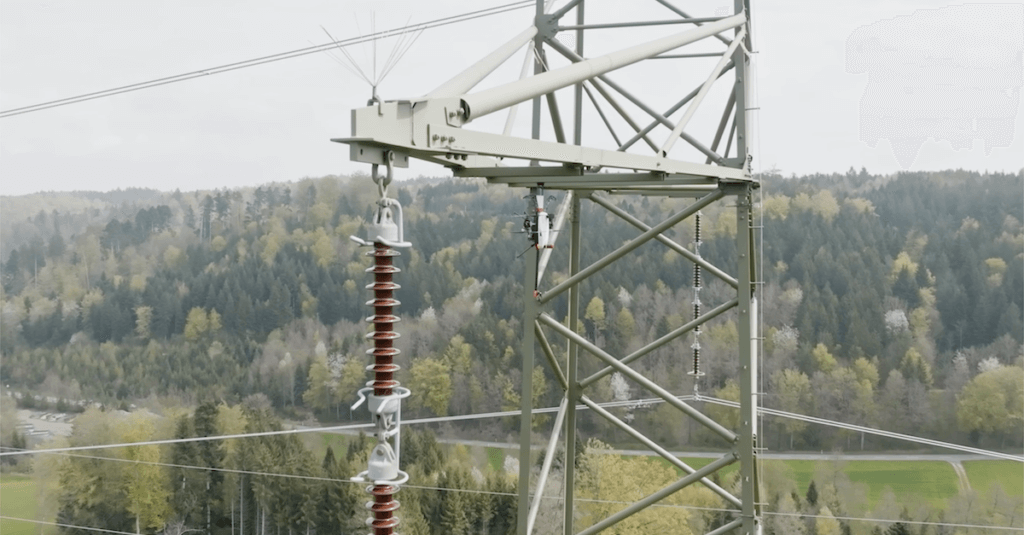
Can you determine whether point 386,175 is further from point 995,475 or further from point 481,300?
point 481,300

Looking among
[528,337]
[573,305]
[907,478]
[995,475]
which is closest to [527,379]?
[528,337]

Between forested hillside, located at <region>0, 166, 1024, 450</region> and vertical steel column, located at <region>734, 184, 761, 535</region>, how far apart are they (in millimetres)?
27229

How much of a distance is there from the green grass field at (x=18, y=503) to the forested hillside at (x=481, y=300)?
174 inches

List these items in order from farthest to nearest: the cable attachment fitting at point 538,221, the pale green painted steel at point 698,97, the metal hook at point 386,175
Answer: the pale green painted steel at point 698,97, the cable attachment fitting at point 538,221, the metal hook at point 386,175

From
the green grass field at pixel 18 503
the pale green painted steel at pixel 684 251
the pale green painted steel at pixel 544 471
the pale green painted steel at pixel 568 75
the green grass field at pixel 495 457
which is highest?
the pale green painted steel at pixel 568 75

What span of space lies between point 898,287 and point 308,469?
77.9ft

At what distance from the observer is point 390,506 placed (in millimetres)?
4879

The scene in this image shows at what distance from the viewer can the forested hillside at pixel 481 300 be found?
36312 mm

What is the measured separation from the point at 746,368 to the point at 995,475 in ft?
93.0

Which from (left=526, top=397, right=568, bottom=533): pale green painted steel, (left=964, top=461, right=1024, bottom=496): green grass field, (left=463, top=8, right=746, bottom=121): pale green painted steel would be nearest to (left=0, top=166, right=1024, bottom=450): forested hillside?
(left=964, top=461, right=1024, bottom=496): green grass field

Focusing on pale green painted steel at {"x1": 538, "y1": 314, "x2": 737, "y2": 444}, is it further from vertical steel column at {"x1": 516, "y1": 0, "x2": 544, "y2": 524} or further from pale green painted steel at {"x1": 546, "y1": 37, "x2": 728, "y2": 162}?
pale green painted steel at {"x1": 546, "y1": 37, "x2": 728, "y2": 162}

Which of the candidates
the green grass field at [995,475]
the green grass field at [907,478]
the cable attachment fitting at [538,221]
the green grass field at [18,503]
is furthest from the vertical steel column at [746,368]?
the green grass field at [18,503]

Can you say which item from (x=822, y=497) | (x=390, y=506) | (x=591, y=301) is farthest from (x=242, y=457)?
(x=390, y=506)

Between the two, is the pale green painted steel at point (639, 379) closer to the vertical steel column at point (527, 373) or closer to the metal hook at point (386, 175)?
the vertical steel column at point (527, 373)
